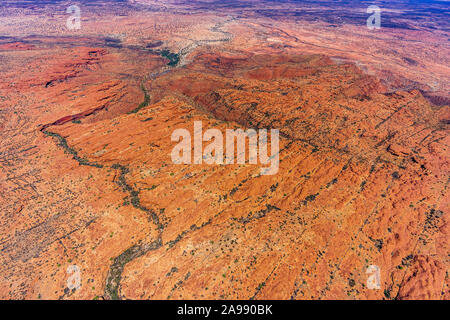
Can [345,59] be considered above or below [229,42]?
below

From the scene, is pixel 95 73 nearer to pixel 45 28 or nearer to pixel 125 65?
pixel 125 65

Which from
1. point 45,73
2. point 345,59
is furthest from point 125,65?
point 345,59

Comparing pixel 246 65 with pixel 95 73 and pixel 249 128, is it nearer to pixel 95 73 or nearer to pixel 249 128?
pixel 249 128

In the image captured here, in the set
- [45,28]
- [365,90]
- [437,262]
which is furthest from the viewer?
[45,28]

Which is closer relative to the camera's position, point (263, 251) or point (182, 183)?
point (263, 251)

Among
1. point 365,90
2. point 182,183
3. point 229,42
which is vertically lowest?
point 182,183
